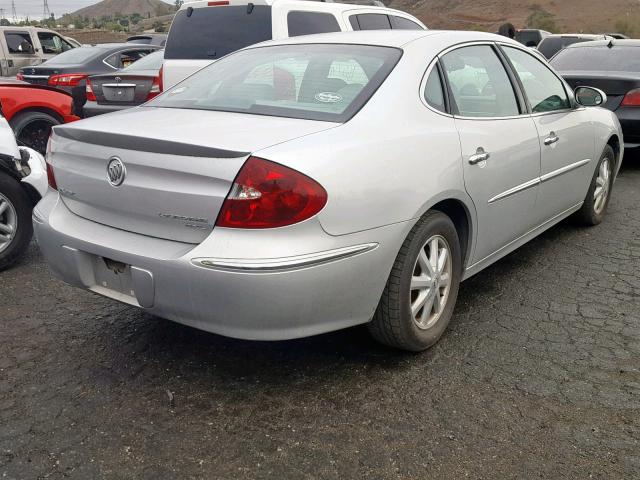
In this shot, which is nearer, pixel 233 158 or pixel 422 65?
pixel 233 158

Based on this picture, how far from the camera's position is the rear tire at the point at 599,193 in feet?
17.5

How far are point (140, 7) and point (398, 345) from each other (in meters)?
133

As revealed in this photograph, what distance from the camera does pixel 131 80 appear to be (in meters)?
8.12

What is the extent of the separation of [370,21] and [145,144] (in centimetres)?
515

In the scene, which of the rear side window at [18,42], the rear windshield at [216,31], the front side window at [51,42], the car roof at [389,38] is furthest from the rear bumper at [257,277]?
the front side window at [51,42]

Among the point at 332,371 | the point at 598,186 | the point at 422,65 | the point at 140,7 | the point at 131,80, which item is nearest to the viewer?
the point at 332,371

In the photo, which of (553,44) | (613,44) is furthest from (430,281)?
(553,44)

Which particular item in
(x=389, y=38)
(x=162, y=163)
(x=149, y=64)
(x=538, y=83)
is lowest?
(x=149, y=64)

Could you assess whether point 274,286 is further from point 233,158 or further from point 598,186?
point 598,186

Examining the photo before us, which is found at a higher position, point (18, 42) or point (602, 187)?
point (18, 42)

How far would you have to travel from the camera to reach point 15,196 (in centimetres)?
462

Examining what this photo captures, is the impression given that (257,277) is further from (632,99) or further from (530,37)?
(530,37)

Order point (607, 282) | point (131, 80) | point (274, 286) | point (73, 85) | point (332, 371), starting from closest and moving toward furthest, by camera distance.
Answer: point (274, 286)
point (332, 371)
point (607, 282)
point (131, 80)
point (73, 85)

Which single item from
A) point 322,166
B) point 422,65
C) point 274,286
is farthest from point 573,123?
point 274,286
